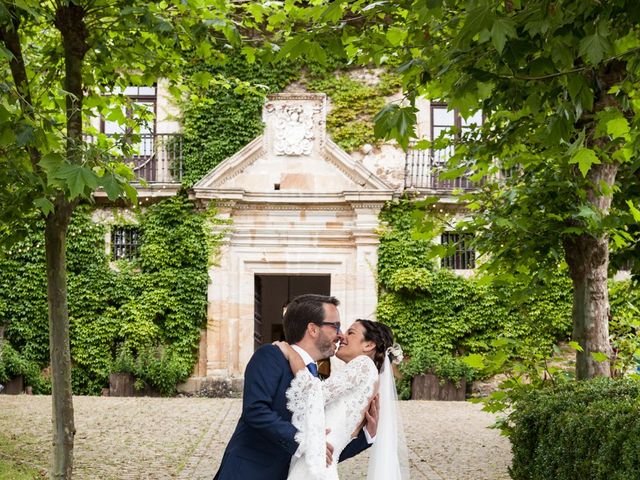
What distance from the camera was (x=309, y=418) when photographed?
3314 millimetres

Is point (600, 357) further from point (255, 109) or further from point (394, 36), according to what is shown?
point (255, 109)

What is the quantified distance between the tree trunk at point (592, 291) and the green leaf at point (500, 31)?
13.7ft

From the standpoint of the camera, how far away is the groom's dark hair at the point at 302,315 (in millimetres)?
3375

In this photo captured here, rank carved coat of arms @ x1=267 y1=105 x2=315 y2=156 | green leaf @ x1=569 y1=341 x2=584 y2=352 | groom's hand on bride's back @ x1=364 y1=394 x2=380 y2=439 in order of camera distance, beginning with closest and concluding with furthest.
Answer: groom's hand on bride's back @ x1=364 y1=394 x2=380 y2=439
green leaf @ x1=569 y1=341 x2=584 y2=352
carved coat of arms @ x1=267 y1=105 x2=315 y2=156

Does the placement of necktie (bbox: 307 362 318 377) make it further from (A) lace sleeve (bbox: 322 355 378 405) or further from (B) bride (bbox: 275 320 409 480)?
(A) lace sleeve (bbox: 322 355 378 405)

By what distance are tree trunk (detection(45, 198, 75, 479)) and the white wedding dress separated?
3.53 metres

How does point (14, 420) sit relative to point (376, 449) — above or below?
below

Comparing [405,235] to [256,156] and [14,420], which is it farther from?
[14,420]

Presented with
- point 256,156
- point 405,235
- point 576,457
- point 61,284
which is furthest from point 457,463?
point 256,156

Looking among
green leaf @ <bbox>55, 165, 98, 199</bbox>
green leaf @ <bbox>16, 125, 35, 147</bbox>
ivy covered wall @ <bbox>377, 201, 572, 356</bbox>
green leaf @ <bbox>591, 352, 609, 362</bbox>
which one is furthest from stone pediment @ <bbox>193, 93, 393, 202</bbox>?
green leaf @ <bbox>55, 165, 98, 199</bbox>

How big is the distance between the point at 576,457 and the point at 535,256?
2432mm

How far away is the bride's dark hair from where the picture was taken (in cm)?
390

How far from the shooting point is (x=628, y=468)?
4.30 meters

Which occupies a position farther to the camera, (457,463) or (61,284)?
(457,463)
